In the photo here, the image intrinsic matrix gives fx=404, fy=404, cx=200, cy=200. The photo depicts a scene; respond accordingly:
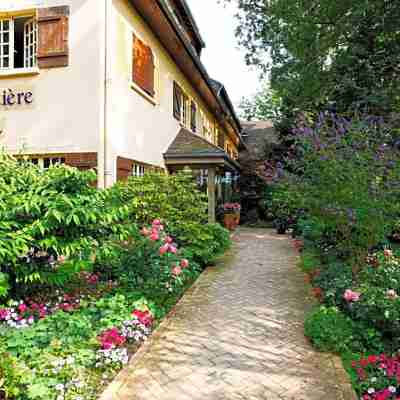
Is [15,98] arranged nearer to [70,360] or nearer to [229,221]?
[70,360]

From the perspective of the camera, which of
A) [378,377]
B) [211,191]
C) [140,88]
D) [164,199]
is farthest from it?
[211,191]

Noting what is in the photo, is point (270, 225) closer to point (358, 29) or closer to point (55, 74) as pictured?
point (358, 29)

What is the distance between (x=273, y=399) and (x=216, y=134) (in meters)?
19.1

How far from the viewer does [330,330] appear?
450cm

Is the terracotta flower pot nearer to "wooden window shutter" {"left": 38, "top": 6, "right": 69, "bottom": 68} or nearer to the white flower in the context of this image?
"wooden window shutter" {"left": 38, "top": 6, "right": 69, "bottom": 68}

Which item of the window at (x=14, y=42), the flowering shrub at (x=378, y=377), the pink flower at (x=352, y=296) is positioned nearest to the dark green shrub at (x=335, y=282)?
the pink flower at (x=352, y=296)

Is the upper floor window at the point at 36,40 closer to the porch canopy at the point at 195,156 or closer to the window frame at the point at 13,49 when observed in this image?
the window frame at the point at 13,49

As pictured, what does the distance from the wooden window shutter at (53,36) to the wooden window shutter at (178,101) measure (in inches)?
197

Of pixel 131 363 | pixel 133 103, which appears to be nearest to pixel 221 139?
pixel 133 103

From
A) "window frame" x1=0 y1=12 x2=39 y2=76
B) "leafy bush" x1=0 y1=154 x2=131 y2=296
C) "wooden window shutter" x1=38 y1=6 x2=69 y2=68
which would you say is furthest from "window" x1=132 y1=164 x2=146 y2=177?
"leafy bush" x1=0 y1=154 x2=131 y2=296

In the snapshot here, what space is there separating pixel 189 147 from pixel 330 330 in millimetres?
8667

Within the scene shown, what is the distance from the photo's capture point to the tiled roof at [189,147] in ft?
39.1

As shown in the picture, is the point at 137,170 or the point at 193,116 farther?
the point at 193,116

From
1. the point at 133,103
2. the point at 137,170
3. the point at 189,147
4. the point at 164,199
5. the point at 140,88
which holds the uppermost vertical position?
the point at 140,88
